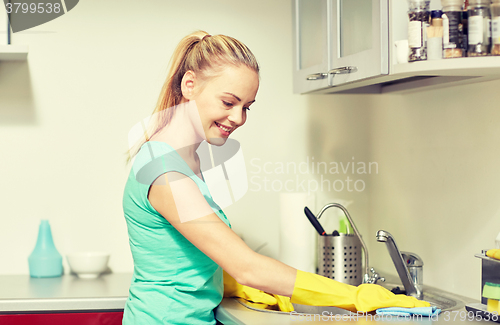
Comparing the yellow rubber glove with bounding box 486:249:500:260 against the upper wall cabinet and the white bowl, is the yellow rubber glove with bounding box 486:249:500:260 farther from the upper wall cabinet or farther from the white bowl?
the white bowl

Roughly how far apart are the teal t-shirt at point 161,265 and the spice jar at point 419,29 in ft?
1.80

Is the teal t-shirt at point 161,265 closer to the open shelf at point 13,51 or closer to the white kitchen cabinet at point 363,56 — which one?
the white kitchen cabinet at point 363,56

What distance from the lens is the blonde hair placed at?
121 cm

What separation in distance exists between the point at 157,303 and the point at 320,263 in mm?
620

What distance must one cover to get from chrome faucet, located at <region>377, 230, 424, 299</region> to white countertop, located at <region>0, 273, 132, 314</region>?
73 cm

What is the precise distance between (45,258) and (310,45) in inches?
43.0

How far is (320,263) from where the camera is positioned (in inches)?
62.8

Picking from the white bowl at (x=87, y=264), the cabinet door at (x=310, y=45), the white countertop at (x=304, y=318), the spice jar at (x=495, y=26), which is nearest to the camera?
the spice jar at (x=495, y=26)

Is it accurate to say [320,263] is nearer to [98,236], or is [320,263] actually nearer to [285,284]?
[285,284]

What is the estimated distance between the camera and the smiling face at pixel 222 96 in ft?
3.94

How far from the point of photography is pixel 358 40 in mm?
1284

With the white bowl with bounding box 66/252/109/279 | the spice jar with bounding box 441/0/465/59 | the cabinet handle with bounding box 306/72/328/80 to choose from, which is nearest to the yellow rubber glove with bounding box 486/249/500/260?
the spice jar with bounding box 441/0/465/59

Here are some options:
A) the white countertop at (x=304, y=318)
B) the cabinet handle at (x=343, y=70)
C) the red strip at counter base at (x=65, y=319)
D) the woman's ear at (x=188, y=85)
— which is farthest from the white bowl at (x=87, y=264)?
the cabinet handle at (x=343, y=70)

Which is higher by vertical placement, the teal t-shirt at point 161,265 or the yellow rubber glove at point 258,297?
the teal t-shirt at point 161,265
